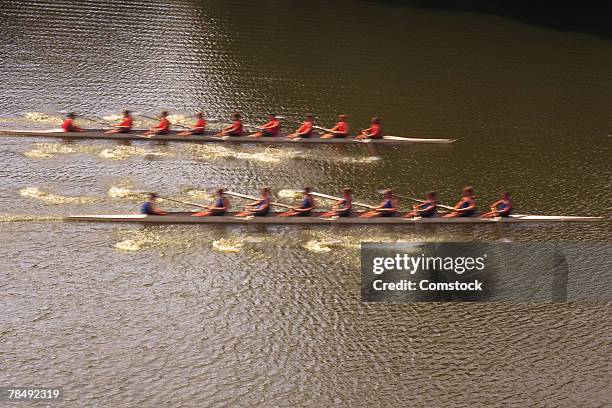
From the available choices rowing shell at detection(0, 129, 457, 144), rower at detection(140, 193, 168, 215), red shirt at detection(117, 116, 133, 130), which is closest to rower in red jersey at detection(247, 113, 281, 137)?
rowing shell at detection(0, 129, 457, 144)

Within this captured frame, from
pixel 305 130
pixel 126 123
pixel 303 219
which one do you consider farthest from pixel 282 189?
pixel 126 123

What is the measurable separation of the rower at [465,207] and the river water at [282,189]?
0.57 metres

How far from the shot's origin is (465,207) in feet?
96.7

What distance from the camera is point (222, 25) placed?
46.3 meters

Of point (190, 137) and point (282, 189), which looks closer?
point (282, 189)

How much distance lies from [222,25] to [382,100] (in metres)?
11.4

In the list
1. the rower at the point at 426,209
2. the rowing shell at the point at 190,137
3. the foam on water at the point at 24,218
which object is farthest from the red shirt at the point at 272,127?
the foam on water at the point at 24,218

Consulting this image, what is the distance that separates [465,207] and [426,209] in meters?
1.40

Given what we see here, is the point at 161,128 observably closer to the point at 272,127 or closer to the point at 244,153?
the point at 244,153

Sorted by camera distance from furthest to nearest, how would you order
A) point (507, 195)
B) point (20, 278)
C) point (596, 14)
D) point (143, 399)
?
point (596, 14) → point (507, 195) → point (20, 278) → point (143, 399)

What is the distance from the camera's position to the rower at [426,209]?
29.1 metres

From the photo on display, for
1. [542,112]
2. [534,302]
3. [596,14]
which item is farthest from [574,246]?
[596,14]

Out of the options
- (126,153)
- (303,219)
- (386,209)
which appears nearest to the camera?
(303,219)

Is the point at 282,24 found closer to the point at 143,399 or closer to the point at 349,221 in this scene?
the point at 349,221
